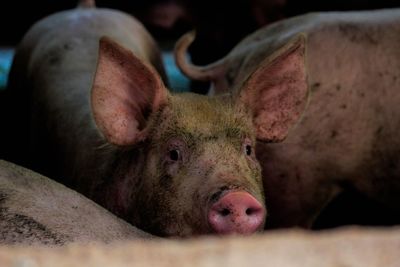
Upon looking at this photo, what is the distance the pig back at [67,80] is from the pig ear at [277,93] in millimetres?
545

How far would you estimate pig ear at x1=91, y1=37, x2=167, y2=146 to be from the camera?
7.48 feet

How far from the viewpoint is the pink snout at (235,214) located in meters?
1.80

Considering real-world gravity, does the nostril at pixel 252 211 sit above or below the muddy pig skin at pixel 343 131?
above

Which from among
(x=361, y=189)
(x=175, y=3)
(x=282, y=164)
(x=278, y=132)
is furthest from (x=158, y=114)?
(x=175, y=3)

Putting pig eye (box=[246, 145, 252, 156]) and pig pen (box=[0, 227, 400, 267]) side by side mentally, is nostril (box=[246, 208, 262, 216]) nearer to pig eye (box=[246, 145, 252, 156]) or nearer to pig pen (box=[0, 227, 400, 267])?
pig eye (box=[246, 145, 252, 156])

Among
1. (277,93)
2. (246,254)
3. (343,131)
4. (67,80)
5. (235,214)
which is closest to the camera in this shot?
(246,254)

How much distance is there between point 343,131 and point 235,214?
1.34 m

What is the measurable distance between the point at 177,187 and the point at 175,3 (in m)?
3.25

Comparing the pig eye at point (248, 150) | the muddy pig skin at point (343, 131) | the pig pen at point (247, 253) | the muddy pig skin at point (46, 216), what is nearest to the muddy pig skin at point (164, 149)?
the pig eye at point (248, 150)

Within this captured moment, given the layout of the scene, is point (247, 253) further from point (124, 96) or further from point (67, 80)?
point (67, 80)

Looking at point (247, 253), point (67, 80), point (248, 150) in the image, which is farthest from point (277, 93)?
point (247, 253)

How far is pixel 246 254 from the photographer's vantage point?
0.83 metres

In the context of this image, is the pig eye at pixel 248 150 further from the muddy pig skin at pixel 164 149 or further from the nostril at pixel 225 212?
the nostril at pixel 225 212

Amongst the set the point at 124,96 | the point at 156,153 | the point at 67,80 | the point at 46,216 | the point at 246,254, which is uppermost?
the point at 246,254
